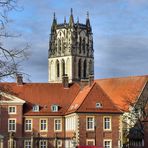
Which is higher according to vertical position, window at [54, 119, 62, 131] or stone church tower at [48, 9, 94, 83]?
stone church tower at [48, 9, 94, 83]

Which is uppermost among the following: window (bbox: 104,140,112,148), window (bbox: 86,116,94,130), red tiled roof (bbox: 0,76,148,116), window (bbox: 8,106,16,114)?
red tiled roof (bbox: 0,76,148,116)

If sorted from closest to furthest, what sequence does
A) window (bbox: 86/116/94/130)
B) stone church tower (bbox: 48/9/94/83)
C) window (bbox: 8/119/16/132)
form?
1. window (bbox: 86/116/94/130)
2. window (bbox: 8/119/16/132)
3. stone church tower (bbox: 48/9/94/83)

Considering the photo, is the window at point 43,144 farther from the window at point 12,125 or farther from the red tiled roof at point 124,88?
the red tiled roof at point 124,88

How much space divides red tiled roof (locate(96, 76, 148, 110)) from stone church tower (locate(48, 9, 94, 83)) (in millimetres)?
48180

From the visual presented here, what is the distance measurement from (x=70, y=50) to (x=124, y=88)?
181 feet

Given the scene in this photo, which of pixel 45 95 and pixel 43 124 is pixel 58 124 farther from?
pixel 45 95

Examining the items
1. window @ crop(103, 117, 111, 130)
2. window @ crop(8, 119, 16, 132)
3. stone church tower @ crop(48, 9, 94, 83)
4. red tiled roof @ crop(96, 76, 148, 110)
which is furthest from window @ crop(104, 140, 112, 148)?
stone church tower @ crop(48, 9, 94, 83)

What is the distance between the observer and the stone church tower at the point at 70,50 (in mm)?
121688

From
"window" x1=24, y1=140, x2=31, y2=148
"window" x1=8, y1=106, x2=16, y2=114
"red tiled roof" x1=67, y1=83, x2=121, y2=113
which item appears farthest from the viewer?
"window" x1=8, y1=106, x2=16, y2=114

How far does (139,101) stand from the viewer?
62562 mm

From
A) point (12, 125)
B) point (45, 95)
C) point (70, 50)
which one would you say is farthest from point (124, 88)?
point (70, 50)

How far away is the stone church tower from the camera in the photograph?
122m

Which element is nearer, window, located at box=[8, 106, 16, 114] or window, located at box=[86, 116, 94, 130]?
window, located at box=[86, 116, 94, 130]

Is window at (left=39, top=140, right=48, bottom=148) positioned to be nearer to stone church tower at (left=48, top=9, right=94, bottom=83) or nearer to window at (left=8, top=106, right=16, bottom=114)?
window at (left=8, top=106, right=16, bottom=114)
